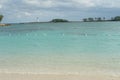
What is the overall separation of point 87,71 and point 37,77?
8.46 feet

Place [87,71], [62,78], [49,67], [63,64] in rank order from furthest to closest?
1. [63,64]
2. [49,67]
3. [87,71]
4. [62,78]

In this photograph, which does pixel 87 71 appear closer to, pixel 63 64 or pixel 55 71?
pixel 55 71

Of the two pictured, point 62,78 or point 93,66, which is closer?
point 62,78

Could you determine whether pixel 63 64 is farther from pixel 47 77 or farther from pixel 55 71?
pixel 47 77

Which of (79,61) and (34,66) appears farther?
(79,61)

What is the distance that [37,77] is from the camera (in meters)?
10.6

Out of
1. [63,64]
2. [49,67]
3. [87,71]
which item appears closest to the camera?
[87,71]

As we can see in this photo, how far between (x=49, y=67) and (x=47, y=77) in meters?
3.06

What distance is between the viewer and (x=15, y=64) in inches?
580

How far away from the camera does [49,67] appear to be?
13719 mm

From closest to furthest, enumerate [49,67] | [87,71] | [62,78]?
[62,78], [87,71], [49,67]

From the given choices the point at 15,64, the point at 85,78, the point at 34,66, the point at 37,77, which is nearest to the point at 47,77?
the point at 37,77

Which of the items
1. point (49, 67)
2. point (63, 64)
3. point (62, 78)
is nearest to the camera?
point (62, 78)

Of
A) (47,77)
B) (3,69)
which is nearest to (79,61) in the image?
(3,69)
